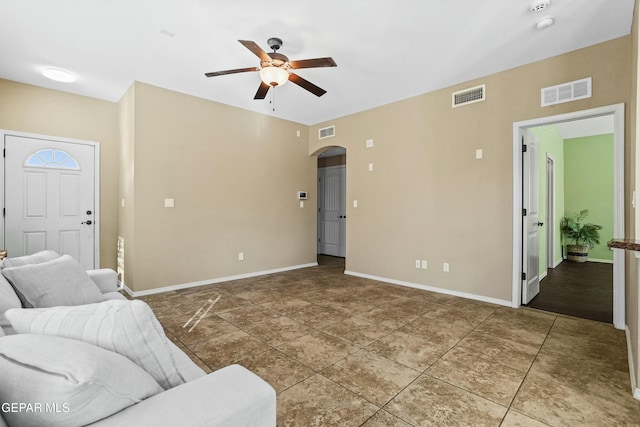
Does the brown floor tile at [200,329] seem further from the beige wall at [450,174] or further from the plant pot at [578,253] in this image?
the plant pot at [578,253]

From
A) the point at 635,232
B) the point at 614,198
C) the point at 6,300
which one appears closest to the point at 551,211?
the point at 614,198

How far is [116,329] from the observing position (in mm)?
917

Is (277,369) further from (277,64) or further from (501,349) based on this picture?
(277,64)

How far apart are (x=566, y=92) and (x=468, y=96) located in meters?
1.03

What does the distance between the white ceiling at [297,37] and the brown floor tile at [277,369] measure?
2913 mm

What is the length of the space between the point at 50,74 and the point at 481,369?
18.3ft

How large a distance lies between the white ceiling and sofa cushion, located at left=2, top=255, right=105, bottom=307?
222 centimetres

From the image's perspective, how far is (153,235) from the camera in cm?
416

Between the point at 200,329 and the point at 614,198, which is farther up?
the point at 614,198

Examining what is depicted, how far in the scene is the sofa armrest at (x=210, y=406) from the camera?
77cm

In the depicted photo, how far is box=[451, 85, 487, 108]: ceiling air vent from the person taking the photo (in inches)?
151

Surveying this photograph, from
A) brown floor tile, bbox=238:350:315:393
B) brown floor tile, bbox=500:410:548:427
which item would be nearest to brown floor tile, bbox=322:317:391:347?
brown floor tile, bbox=238:350:315:393

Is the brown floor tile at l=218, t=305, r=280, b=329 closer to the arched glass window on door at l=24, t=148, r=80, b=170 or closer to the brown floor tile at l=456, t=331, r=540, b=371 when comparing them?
the brown floor tile at l=456, t=331, r=540, b=371

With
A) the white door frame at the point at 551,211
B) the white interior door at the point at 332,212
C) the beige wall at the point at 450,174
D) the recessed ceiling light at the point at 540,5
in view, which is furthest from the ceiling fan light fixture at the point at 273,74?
the white door frame at the point at 551,211
